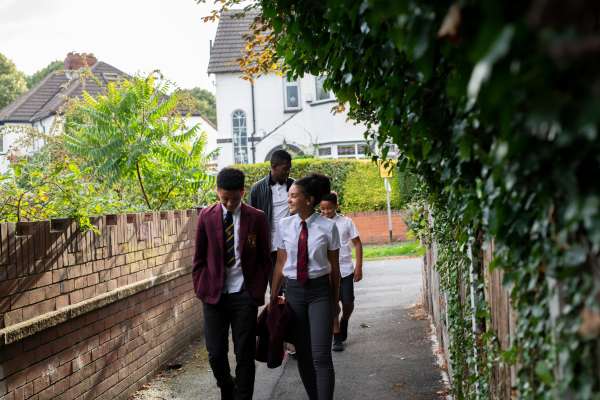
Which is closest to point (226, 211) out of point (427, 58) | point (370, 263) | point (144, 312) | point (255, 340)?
point (255, 340)

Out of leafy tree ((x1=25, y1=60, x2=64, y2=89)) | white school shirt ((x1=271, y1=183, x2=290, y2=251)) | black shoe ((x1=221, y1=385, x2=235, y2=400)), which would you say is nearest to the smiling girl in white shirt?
black shoe ((x1=221, y1=385, x2=235, y2=400))

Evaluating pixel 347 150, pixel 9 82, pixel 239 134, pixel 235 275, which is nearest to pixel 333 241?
pixel 235 275

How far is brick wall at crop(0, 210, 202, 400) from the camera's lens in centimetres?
515

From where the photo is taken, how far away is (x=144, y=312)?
26.4ft

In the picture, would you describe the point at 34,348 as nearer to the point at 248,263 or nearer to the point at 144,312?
the point at 248,263

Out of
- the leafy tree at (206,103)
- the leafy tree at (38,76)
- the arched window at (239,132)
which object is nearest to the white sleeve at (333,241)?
the arched window at (239,132)

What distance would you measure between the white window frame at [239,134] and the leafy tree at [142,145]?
23.7 m

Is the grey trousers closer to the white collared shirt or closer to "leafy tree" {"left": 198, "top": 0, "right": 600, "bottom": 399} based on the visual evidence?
the white collared shirt

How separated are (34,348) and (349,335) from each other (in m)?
5.61

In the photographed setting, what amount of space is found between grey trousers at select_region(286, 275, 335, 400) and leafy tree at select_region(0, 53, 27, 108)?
59.3 metres

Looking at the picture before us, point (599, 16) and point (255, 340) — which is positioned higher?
point (599, 16)

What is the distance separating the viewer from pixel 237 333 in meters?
6.39

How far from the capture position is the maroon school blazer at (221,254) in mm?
6301

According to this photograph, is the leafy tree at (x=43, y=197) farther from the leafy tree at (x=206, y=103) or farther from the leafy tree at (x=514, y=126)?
the leafy tree at (x=206, y=103)
